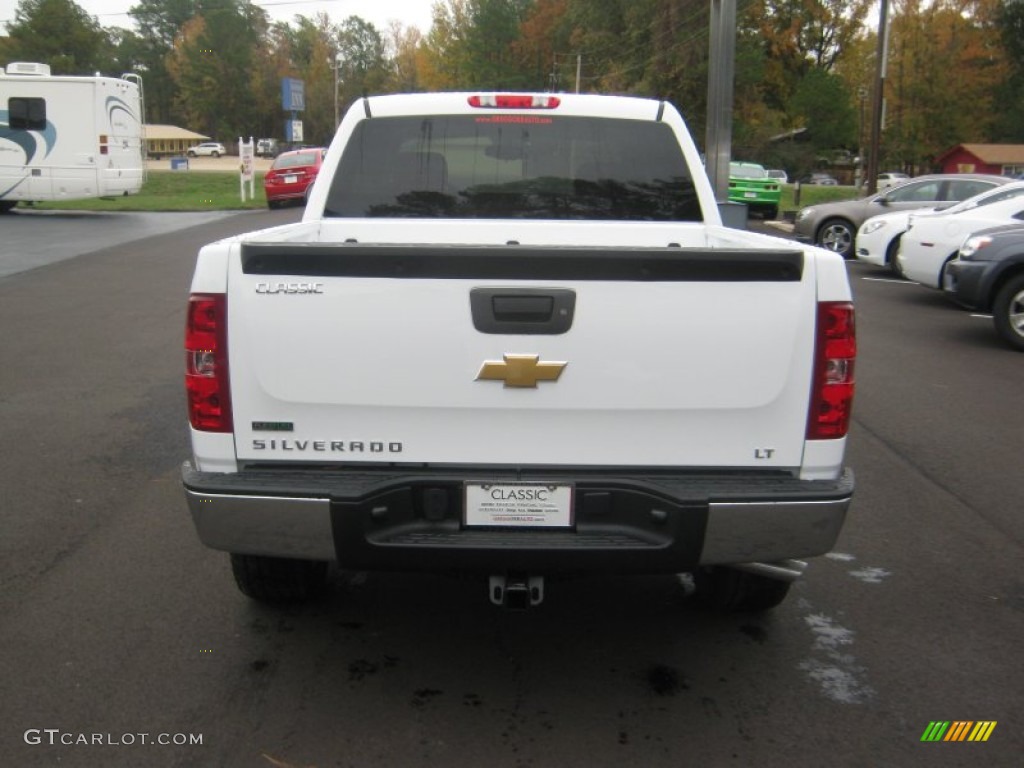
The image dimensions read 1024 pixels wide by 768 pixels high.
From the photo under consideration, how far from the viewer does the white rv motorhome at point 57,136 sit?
25172 mm

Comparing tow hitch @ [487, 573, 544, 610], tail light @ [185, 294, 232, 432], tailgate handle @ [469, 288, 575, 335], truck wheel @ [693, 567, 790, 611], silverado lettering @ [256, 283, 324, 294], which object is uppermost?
silverado lettering @ [256, 283, 324, 294]

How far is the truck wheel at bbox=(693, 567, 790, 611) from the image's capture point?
13.7 ft

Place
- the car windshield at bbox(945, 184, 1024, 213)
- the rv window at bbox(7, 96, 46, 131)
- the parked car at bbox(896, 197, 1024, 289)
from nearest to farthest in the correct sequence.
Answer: the parked car at bbox(896, 197, 1024, 289) < the car windshield at bbox(945, 184, 1024, 213) < the rv window at bbox(7, 96, 46, 131)

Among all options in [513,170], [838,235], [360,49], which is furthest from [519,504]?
[360,49]

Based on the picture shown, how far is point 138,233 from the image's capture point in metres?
22.3

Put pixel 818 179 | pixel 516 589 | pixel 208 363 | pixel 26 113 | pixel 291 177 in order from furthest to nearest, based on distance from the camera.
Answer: pixel 818 179, pixel 291 177, pixel 26 113, pixel 516 589, pixel 208 363

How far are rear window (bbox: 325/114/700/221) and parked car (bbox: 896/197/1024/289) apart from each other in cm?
845

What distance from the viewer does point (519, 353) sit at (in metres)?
3.26

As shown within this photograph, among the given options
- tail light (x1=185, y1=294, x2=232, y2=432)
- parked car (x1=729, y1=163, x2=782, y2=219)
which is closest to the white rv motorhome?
parked car (x1=729, y1=163, x2=782, y2=219)

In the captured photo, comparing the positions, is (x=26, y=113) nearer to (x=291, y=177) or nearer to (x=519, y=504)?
(x=291, y=177)

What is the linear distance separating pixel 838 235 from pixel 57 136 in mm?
18383

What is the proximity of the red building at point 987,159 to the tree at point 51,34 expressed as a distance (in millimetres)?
67823

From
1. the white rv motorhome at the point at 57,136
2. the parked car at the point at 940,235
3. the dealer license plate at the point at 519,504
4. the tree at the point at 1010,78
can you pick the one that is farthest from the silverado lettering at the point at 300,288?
the tree at the point at 1010,78

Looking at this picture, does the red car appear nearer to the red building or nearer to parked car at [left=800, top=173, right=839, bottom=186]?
the red building
